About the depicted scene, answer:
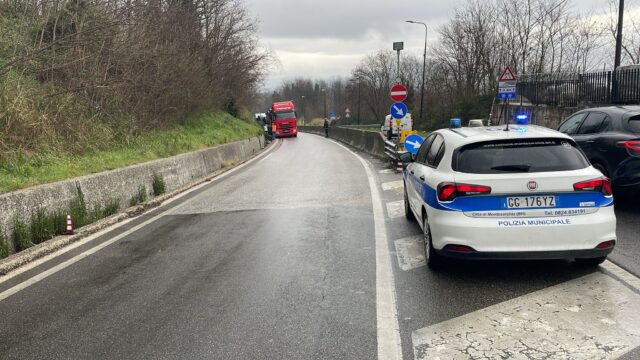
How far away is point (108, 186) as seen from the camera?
9008 mm

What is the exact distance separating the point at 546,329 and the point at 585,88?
2049cm

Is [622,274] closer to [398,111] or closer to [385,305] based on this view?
[385,305]

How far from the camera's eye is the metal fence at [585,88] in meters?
18.3

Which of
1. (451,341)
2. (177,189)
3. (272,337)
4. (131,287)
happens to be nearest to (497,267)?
(451,341)

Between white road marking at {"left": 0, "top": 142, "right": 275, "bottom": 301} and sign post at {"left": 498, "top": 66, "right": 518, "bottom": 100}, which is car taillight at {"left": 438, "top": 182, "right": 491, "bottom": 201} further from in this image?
sign post at {"left": 498, "top": 66, "right": 518, "bottom": 100}

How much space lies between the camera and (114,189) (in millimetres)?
9227

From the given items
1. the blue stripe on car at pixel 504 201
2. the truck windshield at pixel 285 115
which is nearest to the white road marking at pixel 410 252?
the blue stripe on car at pixel 504 201

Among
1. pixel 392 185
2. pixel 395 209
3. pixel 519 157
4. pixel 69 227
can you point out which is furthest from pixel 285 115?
pixel 519 157

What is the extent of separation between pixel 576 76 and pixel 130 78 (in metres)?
A: 18.2

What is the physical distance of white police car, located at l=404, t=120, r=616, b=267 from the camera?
475 centimetres

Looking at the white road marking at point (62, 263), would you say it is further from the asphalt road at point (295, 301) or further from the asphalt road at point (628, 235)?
the asphalt road at point (628, 235)

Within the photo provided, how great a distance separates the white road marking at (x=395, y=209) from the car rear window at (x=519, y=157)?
3.26m

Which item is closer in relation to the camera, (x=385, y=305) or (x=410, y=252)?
(x=385, y=305)

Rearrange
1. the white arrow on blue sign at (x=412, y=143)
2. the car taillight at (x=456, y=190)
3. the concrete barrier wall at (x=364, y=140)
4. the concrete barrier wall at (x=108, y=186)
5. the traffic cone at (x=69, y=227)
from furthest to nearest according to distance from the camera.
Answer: the concrete barrier wall at (x=364, y=140) → the white arrow on blue sign at (x=412, y=143) → the traffic cone at (x=69, y=227) → the concrete barrier wall at (x=108, y=186) → the car taillight at (x=456, y=190)
